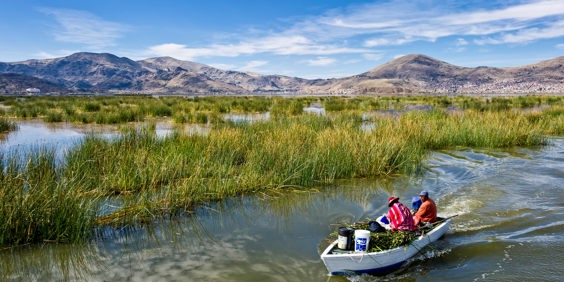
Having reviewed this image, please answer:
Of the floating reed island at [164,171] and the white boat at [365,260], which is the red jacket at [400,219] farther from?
the floating reed island at [164,171]

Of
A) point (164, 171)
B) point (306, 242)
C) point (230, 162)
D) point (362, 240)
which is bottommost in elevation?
point (306, 242)

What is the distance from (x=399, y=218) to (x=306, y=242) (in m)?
1.94

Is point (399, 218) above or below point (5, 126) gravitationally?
below

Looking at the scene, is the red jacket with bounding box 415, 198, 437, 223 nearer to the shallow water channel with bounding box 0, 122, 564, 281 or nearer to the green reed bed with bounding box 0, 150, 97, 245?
the shallow water channel with bounding box 0, 122, 564, 281

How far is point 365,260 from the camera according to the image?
262 inches

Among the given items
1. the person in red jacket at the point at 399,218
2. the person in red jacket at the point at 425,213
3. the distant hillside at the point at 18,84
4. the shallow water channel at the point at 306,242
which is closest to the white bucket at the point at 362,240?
the shallow water channel at the point at 306,242

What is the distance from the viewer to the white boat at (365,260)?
21.4 feet

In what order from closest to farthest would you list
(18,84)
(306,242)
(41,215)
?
1. (41,215)
2. (306,242)
3. (18,84)

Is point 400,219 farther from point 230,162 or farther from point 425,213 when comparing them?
point 230,162

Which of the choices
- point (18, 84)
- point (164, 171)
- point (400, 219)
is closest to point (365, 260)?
point (400, 219)

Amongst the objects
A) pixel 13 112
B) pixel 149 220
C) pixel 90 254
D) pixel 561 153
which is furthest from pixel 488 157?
pixel 13 112

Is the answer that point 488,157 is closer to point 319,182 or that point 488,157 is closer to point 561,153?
point 561,153

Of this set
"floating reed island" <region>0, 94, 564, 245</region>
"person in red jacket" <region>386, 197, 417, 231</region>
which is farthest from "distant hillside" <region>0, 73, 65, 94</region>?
"person in red jacket" <region>386, 197, 417, 231</region>

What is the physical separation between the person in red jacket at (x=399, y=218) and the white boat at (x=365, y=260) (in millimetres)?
354
